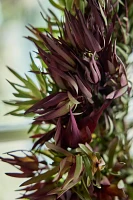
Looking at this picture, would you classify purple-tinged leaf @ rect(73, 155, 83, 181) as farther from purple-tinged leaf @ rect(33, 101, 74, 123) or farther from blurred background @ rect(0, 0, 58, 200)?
blurred background @ rect(0, 0, 58, 200)

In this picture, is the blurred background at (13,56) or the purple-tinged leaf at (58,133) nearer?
the purple-tinged leaf at (58,133)

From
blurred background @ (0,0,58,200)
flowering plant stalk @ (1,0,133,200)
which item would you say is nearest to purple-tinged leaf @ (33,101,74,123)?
flowering plant stalk @ (1,0,133,200)

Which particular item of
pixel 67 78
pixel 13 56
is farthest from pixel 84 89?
pixel 13 56

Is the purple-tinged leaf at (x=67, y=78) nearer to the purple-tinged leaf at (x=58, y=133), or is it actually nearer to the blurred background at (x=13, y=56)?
the purple-tinged leaf at (x=58, y=133)

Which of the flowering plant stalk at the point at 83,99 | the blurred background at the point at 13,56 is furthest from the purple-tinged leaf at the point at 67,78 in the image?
the blurred background at the point at 13,56

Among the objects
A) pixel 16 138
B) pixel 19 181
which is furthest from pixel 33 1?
pixel 19 181

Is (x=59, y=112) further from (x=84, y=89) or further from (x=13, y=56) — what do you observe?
(x=13, y=56)

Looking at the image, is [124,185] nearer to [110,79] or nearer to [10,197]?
[110,79]
